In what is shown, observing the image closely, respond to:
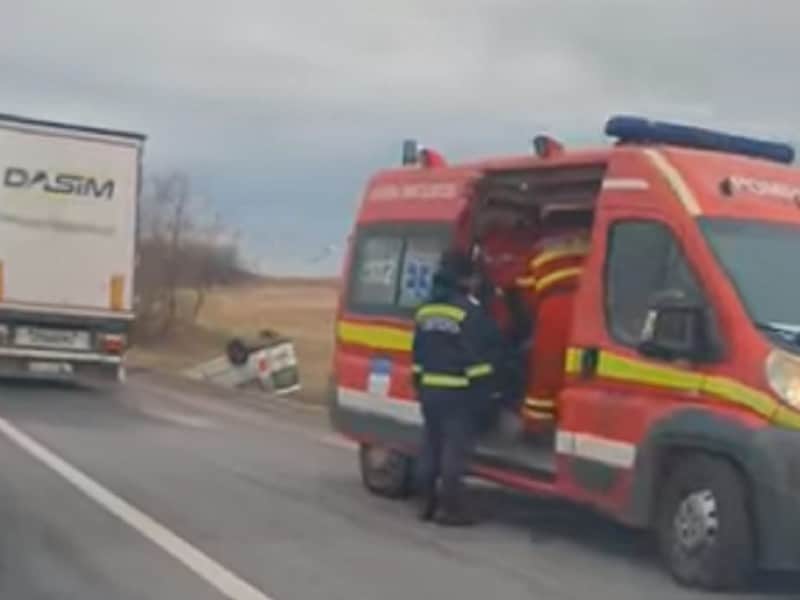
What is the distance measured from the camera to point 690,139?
12352mm

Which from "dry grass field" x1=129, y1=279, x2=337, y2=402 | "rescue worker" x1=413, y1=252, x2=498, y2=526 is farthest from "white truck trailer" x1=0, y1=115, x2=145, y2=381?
"rescue worker" x1=413, y1=252, x2=498, y2=526

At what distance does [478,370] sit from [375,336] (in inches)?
72.5

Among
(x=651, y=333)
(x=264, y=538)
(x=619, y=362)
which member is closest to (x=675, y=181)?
(x=651, y=333)

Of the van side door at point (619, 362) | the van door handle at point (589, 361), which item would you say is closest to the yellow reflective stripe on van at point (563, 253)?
the van side door at point (619, 362)

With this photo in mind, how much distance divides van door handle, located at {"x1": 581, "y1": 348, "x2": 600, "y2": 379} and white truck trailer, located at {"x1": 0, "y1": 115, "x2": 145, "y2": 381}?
15614 mm

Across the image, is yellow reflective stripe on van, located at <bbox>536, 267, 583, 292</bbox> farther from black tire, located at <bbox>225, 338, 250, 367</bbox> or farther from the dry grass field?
black tire, located at <bbox>225, 338, 250, 367</bbox>

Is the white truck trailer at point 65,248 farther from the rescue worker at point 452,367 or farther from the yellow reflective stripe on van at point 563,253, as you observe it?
the yellow reflective stripe on van at point 563,253

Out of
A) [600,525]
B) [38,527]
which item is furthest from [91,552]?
[600,525]

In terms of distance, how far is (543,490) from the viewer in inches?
480

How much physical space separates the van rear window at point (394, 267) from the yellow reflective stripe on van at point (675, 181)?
8.12 feet

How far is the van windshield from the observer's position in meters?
10.6

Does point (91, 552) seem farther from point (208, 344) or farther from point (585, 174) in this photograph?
point (208, 344)

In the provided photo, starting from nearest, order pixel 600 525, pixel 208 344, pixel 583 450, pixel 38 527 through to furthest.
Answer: pixel 583 450
pixel 38 527
pixel 600 525
pixel 208 344

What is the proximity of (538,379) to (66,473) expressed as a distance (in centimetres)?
477
